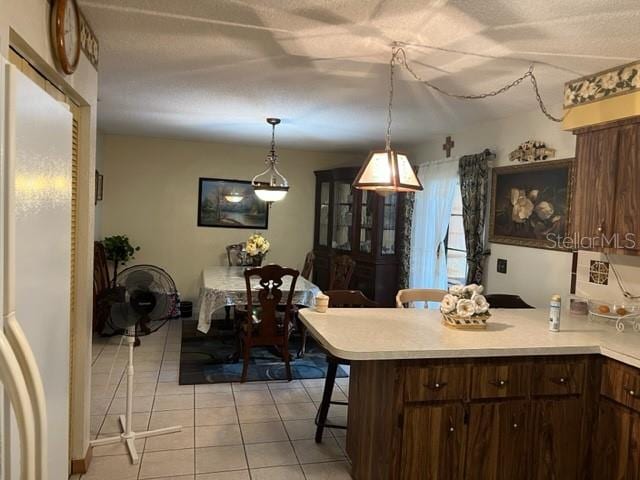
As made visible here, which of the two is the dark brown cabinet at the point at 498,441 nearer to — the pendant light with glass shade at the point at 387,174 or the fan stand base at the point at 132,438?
the pendant light with glass shade at the point at 387,174

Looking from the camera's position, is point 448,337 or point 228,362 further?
point 228,362

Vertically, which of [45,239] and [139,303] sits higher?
[45,239]

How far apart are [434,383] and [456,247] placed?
9.96 ft

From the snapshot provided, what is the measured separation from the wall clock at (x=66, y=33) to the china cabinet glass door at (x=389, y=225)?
3.92 metres

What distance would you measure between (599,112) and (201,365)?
356cm

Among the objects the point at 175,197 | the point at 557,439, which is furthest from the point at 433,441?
the point at 175,197

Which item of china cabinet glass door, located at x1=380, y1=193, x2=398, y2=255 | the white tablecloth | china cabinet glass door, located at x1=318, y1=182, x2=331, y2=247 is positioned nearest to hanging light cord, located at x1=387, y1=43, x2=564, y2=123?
the white tablecloth

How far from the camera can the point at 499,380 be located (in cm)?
211

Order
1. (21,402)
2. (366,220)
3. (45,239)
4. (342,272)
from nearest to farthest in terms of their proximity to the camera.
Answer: (21,402)
(45,239)
(342,272)
(366,220)

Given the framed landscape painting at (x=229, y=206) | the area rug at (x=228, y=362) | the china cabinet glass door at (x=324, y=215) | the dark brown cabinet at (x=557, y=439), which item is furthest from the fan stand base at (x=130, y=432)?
the china cabinet glass door at (x=324, y=215)

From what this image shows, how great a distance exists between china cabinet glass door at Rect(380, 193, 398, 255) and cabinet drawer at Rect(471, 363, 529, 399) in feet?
11.2

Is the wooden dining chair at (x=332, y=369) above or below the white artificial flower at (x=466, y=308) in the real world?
below

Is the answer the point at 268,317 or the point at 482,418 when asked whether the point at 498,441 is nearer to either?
the point at 482,418

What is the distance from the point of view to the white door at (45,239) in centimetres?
95
